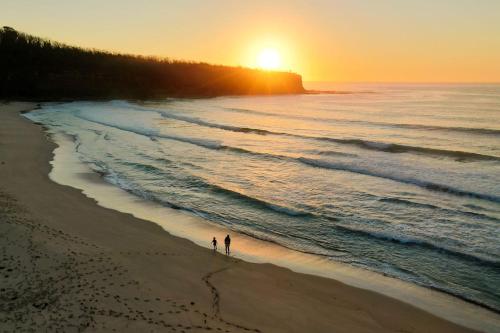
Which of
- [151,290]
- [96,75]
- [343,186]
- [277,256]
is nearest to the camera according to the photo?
[151,290]

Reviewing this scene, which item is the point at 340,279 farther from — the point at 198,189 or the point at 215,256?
the point at 198,189

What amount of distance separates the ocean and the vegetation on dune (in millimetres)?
30886

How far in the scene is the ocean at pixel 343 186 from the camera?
42.8 ft

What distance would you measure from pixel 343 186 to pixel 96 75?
69.2 metres

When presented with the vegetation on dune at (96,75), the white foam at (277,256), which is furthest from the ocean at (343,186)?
the vegetation on dune at (96,75)

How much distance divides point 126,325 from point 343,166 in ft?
60.3

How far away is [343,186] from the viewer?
67.7 feet

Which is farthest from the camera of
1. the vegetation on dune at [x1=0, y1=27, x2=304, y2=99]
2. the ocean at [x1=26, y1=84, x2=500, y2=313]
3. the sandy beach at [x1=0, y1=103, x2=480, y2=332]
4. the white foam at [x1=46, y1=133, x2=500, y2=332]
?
the vegetation on dune at [x1=0, y1=27, x2=304, y2=99]

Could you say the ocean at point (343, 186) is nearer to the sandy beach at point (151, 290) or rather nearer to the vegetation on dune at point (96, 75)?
the sandy beach at point (151, 290)

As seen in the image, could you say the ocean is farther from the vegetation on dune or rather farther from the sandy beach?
the vegetation on dune

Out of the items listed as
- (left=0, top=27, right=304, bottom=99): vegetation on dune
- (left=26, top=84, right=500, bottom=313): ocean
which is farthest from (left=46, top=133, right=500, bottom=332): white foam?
(left=0, top=27, right=304, bottom=99): vegetation on dune

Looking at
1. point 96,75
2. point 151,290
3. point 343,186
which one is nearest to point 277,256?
point 151,290

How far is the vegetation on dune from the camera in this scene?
66500 millimetres

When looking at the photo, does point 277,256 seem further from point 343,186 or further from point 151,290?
point 343,186
